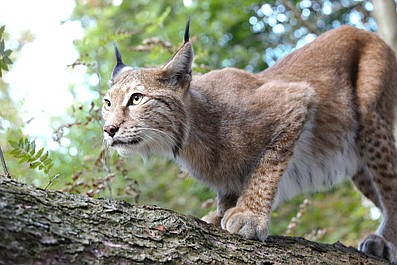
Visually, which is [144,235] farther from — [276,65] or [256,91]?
[276,65]

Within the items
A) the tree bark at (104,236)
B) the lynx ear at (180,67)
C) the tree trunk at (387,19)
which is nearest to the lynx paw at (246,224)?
the tree bark at (104,236)

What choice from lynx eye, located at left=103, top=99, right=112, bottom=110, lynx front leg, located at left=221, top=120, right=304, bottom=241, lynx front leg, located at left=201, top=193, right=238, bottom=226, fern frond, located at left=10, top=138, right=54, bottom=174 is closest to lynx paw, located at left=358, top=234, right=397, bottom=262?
lynx front leg, located at left=221, top=120, right=304, bottom=241

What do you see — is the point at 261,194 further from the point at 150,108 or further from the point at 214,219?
the point at 150,108

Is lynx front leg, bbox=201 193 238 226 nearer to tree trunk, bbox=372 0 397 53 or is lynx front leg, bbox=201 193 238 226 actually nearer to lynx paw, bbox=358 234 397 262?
lynx paw, bbox=358 234 397 262

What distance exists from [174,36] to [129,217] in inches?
173

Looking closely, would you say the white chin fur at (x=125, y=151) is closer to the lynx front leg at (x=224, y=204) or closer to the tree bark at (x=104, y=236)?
the lynx front leg at (x=224, y=204)

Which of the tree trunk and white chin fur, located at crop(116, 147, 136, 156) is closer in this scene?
white chin fur, located at crop(116, 147, 136, 156)

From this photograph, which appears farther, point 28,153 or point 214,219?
point 214,219

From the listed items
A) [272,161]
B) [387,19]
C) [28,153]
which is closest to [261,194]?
[272,161]

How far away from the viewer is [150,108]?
3750 millimetres

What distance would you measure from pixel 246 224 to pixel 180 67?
1179mm

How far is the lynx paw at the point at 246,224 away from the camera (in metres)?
3.30

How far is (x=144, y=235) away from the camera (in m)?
2.44

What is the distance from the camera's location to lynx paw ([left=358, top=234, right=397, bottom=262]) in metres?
4.09
